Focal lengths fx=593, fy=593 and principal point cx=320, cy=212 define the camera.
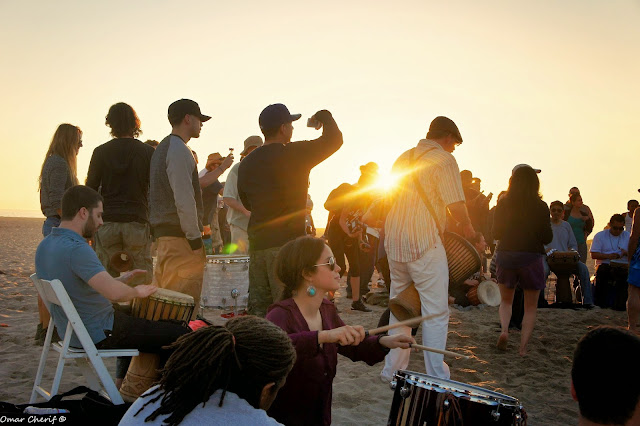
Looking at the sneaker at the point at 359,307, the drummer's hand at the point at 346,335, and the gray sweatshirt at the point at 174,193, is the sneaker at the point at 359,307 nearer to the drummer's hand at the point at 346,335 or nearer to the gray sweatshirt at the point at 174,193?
the gray sweatshirt at the point at 174,193

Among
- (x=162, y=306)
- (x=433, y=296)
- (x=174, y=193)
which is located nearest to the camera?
(x=162, y=306)

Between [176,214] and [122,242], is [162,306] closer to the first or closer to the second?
[176,214]

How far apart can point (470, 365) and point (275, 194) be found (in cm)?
297

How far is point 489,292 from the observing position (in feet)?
21.0

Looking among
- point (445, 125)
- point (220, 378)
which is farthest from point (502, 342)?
point (220, 378)

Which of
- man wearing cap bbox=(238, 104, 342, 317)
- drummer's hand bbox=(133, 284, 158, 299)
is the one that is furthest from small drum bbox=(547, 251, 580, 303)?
drummer's hand bbox=(133, 284, 158, 299)

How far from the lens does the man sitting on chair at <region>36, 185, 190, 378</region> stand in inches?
149

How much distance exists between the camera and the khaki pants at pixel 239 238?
743cm

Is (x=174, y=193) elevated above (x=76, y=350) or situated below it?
above

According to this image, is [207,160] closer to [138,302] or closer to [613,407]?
[138,302]

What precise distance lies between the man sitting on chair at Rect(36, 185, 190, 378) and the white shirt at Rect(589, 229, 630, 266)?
8.32m

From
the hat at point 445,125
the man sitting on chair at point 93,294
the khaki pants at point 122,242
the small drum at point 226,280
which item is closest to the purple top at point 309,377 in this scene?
the man sitting on chair at point 93,294

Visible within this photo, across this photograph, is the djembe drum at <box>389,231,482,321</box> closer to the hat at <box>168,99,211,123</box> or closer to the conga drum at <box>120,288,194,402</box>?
the conga drum at <box>120,288,194,402</box>

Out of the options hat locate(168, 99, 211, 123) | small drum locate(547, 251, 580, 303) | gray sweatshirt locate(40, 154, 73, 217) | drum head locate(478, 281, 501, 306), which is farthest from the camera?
small drum locate(547, 251, 580, 303)
